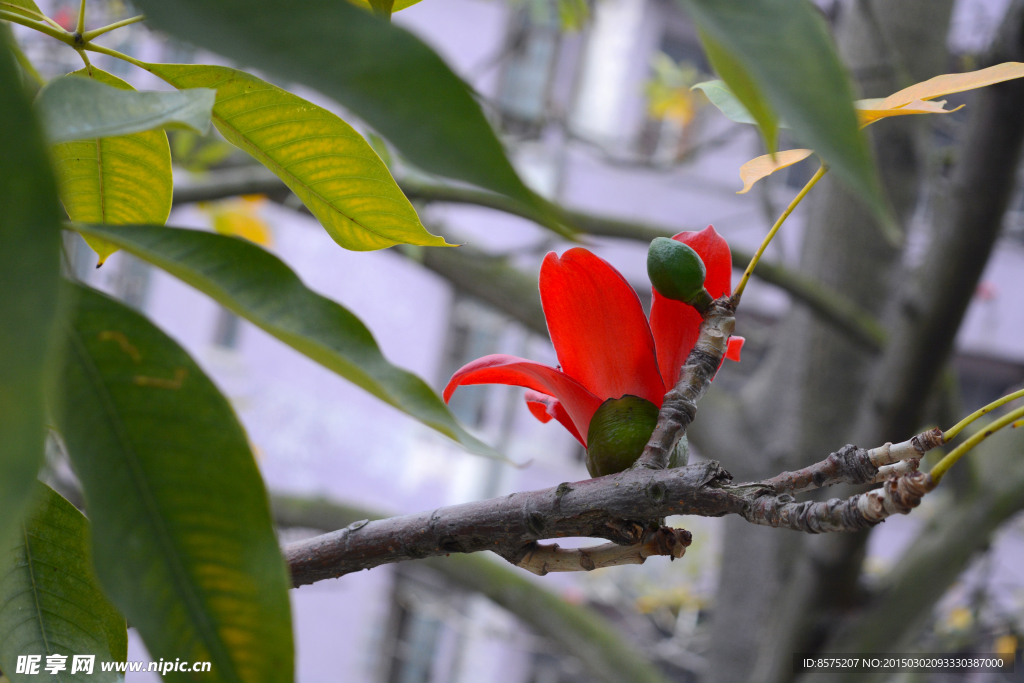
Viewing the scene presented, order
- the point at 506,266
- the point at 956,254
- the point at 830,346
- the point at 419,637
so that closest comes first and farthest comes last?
1. the point at 956,254
2. the point at 830,346
3. the point at 506,266
4. the point at 419,637

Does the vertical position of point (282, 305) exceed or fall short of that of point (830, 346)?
it falls short

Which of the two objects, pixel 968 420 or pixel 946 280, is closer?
pixel 968 420

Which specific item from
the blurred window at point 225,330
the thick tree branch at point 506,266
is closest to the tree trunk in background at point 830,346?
the thick tree branch at point 506,266

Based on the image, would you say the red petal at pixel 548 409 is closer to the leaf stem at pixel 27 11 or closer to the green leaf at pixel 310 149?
the green leaf at pixel 310 149

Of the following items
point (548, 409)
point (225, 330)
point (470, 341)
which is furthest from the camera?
point (470, 341)

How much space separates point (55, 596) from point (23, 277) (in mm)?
200

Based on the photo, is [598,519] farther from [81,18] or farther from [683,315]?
[81,18]

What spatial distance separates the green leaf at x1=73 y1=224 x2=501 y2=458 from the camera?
163 millimetres

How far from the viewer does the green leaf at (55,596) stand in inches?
9.9

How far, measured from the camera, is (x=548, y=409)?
1.03 ft

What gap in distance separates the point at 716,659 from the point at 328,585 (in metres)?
2.54

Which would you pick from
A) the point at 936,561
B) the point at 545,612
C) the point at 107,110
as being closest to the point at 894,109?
the point at 107,110

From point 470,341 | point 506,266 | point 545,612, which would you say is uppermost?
point 470,341

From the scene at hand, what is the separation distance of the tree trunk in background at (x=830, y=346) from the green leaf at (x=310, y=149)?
1.20m
